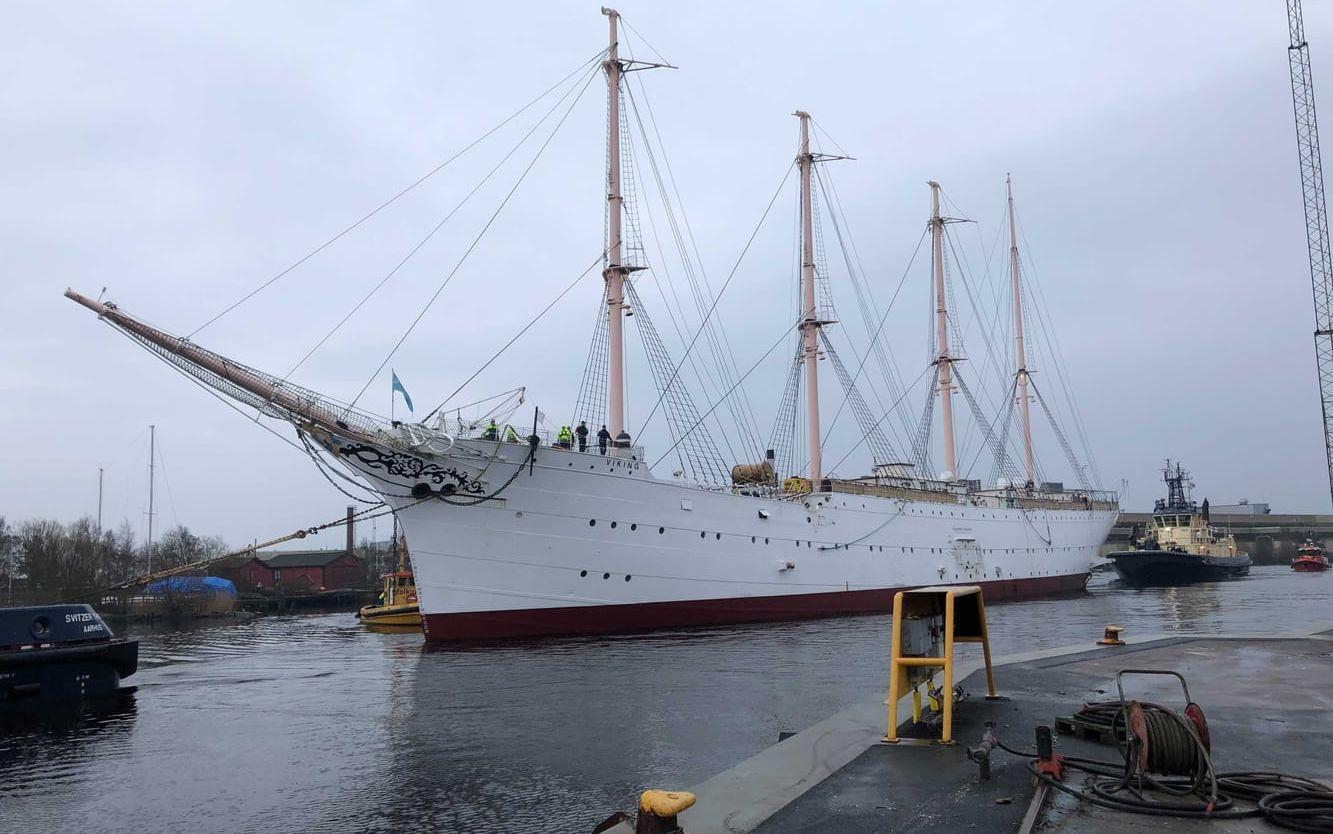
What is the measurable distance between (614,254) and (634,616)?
11.9 meters

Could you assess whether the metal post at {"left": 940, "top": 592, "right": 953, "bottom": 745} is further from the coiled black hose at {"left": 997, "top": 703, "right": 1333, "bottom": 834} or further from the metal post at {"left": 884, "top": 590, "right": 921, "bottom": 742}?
the coiled black hose at {"left": 997, "top": 703, "right": 1333, "bottom": 834}

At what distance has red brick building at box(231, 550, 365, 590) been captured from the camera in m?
76.6

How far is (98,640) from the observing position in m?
18.4

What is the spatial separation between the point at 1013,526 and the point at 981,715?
126 feet

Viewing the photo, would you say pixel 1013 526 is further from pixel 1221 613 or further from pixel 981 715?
pixel 981 715

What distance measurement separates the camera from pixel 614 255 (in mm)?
29047

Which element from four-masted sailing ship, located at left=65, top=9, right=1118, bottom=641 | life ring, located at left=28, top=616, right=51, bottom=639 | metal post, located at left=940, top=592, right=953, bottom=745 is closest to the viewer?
metal post, located at left=940, top=592, right=953, bottom=745

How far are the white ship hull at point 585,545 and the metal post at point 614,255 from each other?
2853mm

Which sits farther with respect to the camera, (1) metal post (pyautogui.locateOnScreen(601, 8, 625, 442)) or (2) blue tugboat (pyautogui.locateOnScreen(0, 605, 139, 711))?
(1) metal post (pyautogui.locateOnScreen(601, 8, 625, 442))

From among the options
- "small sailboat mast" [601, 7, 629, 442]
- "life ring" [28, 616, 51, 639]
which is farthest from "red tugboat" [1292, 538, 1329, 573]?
"life ring" [28, 616, 51, 639]

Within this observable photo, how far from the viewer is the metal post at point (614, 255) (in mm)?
28031

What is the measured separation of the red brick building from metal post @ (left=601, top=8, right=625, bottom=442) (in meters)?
58.3

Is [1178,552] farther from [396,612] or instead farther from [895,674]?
[895,674]

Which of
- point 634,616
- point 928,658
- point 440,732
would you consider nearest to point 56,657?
point 440,732
